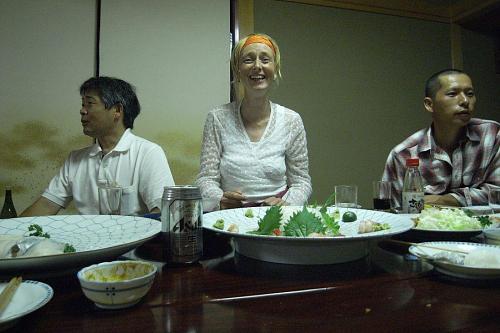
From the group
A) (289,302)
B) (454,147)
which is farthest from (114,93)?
(454,147)

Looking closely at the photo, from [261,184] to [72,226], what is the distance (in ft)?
3.55

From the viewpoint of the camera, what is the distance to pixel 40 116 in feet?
8.42

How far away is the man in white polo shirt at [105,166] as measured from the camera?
1813 millimetres

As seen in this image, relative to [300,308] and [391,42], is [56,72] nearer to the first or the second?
[300,308]

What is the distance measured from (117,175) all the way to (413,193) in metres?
1.39

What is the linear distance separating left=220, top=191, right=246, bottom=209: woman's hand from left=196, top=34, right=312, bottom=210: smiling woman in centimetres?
31

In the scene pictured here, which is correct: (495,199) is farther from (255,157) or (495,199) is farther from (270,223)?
(255,157)

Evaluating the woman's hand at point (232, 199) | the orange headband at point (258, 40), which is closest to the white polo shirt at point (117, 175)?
the woman's hand at point (232, 199)

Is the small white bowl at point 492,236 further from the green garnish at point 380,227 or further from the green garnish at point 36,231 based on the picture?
the green garnish at point 36,231

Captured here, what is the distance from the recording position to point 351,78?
11.3 ft

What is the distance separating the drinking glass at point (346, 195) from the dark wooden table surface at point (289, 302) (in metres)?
0.74

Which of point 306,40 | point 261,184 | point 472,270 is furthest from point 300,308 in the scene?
point 306,40

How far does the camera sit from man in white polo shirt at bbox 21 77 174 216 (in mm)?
1813

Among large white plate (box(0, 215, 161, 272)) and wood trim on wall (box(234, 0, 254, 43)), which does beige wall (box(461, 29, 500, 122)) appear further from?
large white plate (box(0, 215, 161, 272))
